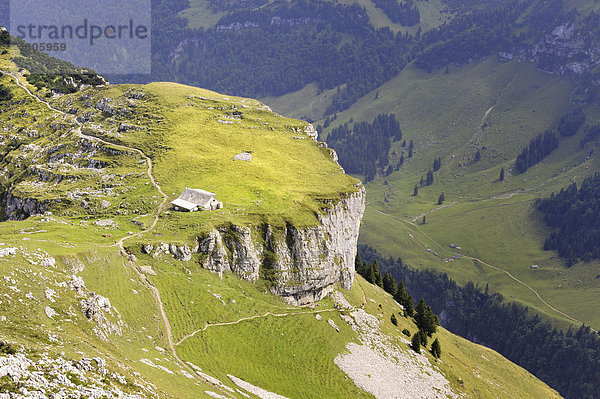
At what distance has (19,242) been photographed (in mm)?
74000

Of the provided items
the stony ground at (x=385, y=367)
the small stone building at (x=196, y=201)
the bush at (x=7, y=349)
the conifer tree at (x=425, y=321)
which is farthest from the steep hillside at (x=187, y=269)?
the conifer tree at (x=425, y=321)

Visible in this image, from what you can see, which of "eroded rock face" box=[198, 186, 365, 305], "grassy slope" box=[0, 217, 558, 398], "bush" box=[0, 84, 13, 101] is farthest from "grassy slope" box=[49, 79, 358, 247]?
"bush" box=[0, 84, 13, 101]

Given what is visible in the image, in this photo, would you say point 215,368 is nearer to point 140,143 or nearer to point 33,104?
point 140,143

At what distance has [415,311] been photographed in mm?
156375

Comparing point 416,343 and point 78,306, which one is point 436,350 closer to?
point 416,343

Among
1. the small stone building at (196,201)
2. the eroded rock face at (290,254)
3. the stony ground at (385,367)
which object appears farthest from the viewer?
the small stone building at (196,201)

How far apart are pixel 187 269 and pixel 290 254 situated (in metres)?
25.4

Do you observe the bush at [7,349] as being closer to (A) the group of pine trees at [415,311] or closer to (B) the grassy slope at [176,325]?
(B) the grassy slope at [176,325]

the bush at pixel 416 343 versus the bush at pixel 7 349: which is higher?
the bush at pixel 7 349

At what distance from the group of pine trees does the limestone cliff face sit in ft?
79.2

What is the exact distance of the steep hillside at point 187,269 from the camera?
193ft

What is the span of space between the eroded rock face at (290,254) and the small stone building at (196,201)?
27.2ft

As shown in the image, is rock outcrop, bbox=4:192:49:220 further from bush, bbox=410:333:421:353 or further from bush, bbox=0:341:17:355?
bush, bbox=410:333:421:353

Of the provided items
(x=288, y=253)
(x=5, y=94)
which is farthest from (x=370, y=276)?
(x=5, y=94)
